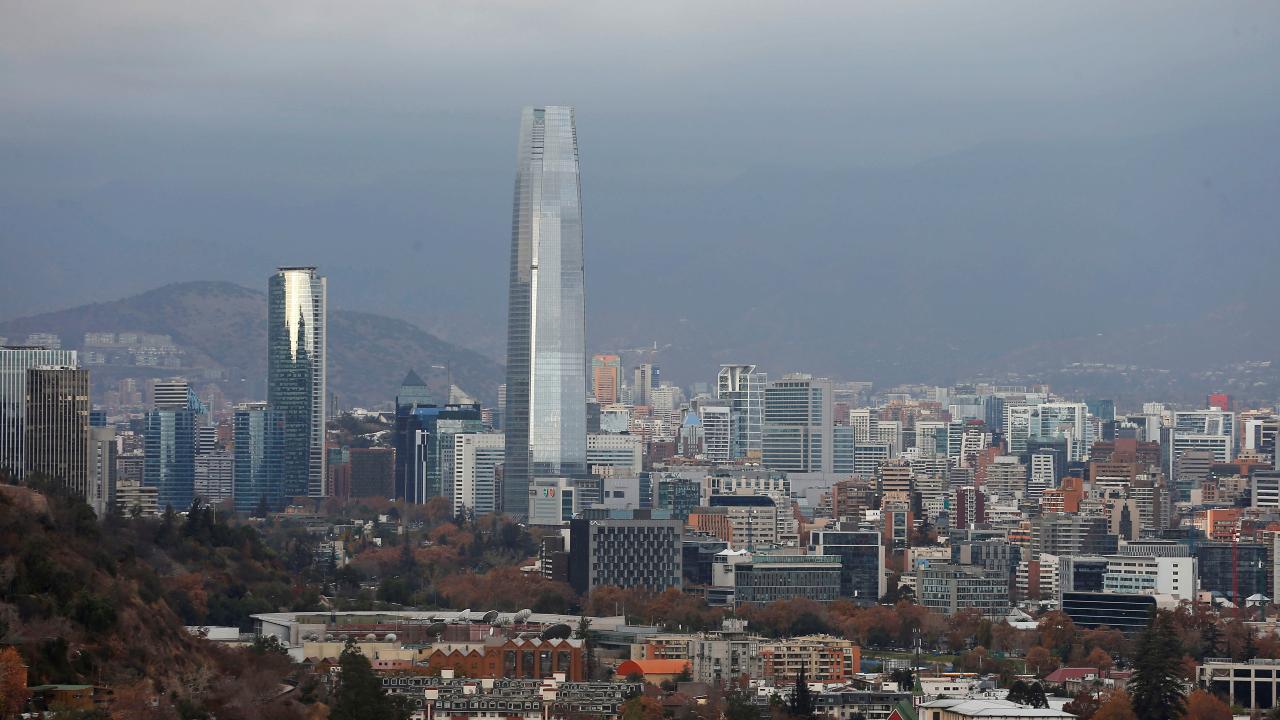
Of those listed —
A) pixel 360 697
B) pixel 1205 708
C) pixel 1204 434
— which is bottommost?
pixel 1205 708

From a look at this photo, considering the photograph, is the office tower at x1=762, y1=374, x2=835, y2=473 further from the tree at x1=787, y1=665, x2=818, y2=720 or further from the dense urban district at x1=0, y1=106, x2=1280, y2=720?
the tree at x1=787, y1=665, x2=818, y2=720

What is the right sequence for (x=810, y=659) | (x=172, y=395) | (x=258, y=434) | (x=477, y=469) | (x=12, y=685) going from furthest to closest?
(x=172, y=395)
(x=258, y=434)
(x=477, y=469)
(x=810, y=659)
(x=12, y=685)

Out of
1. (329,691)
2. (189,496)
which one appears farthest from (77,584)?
(189,496)

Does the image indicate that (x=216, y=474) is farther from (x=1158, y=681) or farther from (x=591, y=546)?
(x=1158, y=681)

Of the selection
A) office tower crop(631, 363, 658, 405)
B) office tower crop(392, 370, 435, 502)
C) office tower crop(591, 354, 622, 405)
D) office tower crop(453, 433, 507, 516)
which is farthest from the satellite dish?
office tower crop(631, 363, 658, 405)

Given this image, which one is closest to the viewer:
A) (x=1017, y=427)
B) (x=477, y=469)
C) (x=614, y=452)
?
(x=477, y=469)

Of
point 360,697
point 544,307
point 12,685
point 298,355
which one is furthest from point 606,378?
point 12,685
